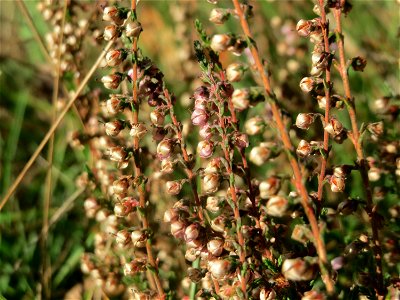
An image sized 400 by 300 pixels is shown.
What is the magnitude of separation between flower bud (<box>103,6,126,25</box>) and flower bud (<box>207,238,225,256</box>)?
515mm

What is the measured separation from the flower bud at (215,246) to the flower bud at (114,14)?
0.51m

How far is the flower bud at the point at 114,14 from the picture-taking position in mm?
1204

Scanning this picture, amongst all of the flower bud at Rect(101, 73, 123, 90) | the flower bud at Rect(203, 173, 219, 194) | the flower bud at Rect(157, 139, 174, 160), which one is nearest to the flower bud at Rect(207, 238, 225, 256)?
the flower bud at Rect(203, 173, 219, 194)

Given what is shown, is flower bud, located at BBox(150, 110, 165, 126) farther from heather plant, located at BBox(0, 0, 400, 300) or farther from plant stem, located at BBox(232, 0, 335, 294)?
plant stem, located at BBox(232, 0, 335, 294)

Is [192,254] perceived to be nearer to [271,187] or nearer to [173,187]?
[173,187]

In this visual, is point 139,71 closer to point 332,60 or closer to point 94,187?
point 332,60

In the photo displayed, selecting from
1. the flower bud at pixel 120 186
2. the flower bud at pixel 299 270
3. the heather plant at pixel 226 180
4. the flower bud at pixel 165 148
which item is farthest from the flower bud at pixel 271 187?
the flower bud at pixel 120 186

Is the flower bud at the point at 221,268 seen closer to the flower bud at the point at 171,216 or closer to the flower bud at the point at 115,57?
the flower bud at the point at 171,216

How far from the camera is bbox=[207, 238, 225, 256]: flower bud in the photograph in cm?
113

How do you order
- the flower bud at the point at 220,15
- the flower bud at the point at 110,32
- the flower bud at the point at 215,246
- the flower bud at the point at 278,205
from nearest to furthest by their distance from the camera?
the flower bud at the point at 278,205 < the flower bud at the point at 220,15 < the flower bud at the point at 215,246 < the flower bud at the point at 110,32

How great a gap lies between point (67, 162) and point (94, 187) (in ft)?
3.68

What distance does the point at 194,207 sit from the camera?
130cm

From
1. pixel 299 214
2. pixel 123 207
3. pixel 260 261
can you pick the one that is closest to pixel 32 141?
pixel 123 207

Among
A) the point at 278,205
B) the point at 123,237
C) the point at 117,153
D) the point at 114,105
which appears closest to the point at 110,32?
the point at 114,105
